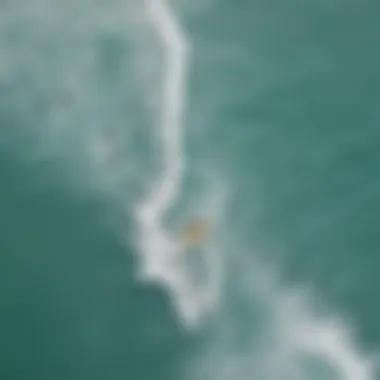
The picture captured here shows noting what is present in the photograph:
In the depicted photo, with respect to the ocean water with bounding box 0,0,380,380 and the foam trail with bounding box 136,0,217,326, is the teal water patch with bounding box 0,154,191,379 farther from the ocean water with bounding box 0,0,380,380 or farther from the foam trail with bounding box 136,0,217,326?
the foam trail with bounding box 136,0,217,326

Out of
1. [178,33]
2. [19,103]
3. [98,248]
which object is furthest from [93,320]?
[178,33]

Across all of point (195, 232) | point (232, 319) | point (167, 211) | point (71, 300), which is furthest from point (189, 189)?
point (71, 300)

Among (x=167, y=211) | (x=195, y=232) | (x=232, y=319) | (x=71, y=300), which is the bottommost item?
(x=232, y=319)

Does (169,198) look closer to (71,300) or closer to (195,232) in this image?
(195,232)

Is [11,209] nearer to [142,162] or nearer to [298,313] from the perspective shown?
[142,162]

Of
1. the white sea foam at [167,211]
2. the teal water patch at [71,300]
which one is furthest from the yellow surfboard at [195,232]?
the teal water patch at [71,300]

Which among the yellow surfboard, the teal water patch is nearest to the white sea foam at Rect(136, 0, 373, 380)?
the yellow surfboard
